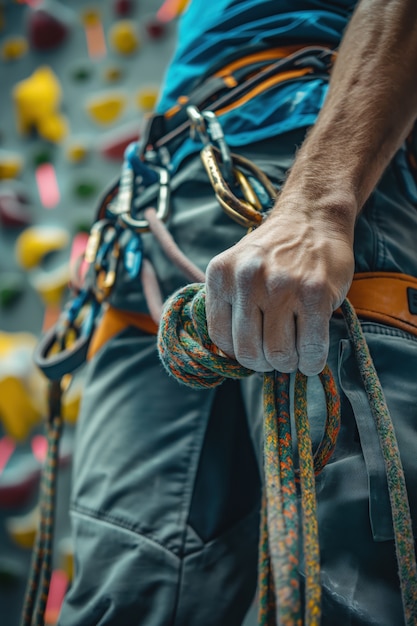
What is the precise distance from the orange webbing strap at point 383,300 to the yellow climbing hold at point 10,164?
5.46 feet

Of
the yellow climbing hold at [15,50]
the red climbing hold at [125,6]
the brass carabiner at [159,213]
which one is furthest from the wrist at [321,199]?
the yellow climbing hold at [15,50]

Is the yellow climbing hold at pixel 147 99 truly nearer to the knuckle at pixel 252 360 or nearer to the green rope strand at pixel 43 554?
the green rope strand at pixel 43 554

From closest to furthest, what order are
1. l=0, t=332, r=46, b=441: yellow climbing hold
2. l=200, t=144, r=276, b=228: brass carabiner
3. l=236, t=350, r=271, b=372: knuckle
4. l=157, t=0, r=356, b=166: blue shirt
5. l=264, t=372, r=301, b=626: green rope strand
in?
l=264, t=372, r=301, b=626: green rope strand, l=236, t=350, r=271, b=372: knuckle, l=200, t=144, r=276, b=228: brass carabiner, l=157, t=0, r=356, b=166: blue shirt, l=0, t=332, r=46, b=441: yellow climbing hold

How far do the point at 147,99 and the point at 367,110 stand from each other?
1.48 m

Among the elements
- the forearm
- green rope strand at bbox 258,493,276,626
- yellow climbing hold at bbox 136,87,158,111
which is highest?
the forearm

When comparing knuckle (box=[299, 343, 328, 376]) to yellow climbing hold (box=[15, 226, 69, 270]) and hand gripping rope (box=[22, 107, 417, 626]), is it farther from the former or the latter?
yellow climbing hold (box=[15, 226, 69, 270])

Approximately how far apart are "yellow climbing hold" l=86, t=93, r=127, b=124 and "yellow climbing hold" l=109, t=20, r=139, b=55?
0.60 ft

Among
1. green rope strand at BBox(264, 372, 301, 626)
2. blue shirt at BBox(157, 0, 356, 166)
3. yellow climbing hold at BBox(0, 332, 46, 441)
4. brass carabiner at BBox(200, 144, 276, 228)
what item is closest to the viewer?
green rope strand at BBox(264, 372, 301, 626)

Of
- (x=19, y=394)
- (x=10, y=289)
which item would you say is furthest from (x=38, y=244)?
(x=19, y=394)

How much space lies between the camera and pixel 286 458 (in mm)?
452

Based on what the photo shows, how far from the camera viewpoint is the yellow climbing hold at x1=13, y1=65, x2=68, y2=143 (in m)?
2.00

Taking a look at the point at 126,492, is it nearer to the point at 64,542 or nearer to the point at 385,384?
the point at 385,384

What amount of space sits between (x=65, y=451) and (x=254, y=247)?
1192 millimetres

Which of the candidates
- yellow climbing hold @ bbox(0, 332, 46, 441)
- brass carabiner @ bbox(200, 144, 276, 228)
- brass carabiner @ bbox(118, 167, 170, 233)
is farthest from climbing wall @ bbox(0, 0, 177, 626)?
brass carabiner @ bbox(200, 144, 276, 228)
